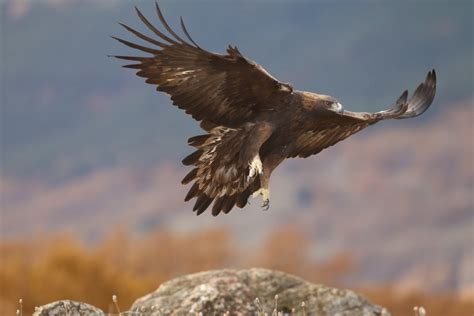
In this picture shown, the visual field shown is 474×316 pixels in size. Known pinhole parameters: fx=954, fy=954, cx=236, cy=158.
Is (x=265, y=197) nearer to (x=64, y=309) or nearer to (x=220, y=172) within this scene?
(x=220, y=172)

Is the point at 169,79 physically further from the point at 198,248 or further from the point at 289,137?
the point at 198,248

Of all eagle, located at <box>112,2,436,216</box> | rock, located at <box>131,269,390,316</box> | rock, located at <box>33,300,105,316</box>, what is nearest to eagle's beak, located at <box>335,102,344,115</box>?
eagle, located at <box>112,2,436,216</box>

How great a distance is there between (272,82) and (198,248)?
3921cm

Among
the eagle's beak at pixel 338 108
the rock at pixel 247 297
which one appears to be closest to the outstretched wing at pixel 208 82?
the eagle's beak at pixel 338 108

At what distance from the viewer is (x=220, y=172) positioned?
8555mm

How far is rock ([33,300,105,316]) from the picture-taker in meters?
7.55

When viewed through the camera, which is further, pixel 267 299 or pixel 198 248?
pixel 198 248

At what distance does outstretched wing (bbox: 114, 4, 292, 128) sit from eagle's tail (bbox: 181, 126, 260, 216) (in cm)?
14

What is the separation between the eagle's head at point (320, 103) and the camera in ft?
27.5

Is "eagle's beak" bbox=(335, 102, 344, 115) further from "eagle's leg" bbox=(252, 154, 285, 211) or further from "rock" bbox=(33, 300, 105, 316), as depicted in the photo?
"rock" bbox=(33, 300, 105, 316)

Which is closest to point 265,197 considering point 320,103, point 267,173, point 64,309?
point 267,173

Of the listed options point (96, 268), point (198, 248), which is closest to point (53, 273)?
point (96, 268)

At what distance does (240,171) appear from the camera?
847cm

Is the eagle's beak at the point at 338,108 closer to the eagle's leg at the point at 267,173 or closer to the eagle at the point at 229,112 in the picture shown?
the eagle at the point at 229,112
